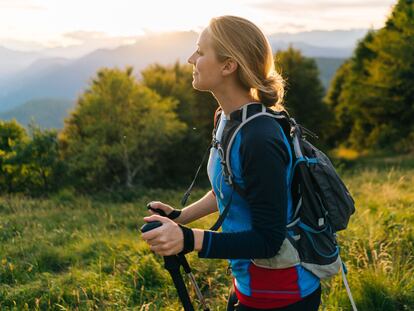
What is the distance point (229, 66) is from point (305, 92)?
1508 inches

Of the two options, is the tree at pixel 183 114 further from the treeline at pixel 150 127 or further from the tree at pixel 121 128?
the tree at pixel 121 128

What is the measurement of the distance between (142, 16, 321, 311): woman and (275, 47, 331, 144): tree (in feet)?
121

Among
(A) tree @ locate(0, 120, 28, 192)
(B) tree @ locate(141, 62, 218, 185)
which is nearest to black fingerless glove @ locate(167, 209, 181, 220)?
(A) tree @ locate(0, 120, 28, 192)

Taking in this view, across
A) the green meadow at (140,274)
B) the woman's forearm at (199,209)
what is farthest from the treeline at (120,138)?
the woman's forearm at (199,209)

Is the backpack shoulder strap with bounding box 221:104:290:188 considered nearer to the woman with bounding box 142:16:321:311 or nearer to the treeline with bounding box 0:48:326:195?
the woman with bounding box 142:16:321:311

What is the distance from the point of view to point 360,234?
5.07 m

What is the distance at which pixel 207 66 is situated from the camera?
190cm

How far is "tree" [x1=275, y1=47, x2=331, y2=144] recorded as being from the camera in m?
38.7

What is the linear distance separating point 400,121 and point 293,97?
29.7 ft

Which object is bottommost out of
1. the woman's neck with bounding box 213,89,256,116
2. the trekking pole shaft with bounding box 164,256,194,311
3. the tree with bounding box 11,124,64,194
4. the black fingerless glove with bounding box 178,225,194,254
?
the tree with bounding box 11,124,64,194

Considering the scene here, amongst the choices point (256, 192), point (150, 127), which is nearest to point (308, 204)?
point (256, 192)

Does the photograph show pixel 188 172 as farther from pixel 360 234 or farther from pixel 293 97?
pixel 360 234

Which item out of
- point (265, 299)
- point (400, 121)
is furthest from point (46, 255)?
point (400, 121)

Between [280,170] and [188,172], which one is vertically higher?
[280,170]
